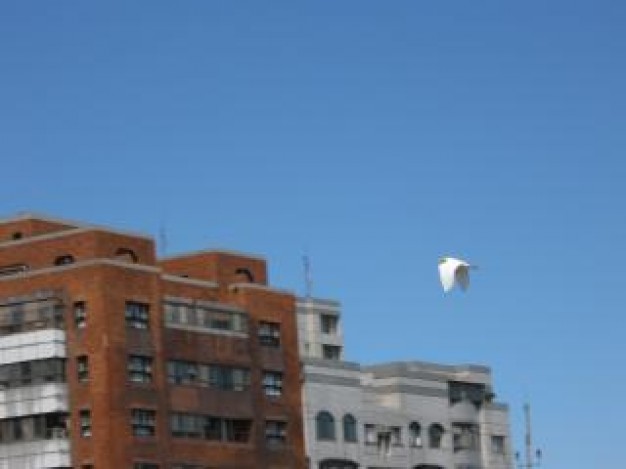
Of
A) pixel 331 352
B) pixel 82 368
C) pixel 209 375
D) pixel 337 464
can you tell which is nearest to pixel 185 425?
pixel 209 375

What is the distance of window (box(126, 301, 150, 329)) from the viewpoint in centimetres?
12800

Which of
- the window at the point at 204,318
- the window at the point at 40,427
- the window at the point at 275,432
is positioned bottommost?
the window at the point at 40,427

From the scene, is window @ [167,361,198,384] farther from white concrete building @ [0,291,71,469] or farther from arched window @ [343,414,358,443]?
arched window @ [343,414,358,443]

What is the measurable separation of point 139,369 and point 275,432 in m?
14.7

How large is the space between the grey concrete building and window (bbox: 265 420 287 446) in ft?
14.3

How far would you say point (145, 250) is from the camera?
134 metres

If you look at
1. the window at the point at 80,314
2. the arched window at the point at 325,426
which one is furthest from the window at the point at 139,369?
the arched window at the point at 325,426

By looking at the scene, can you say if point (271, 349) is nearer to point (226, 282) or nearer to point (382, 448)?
point (226, 282)

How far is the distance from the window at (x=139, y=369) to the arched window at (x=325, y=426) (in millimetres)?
20218

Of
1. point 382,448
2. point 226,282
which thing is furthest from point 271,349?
point 382,448

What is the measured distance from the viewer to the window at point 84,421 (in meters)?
126

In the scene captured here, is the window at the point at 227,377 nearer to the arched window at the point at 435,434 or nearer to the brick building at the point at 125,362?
the brick building at the point at 125,362

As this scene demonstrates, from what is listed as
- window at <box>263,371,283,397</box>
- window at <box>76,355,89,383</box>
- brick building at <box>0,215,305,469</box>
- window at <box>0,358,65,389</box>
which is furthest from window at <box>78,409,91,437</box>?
window at <box>263,371,283,397</box>

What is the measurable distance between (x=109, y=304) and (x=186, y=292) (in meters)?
10.8
